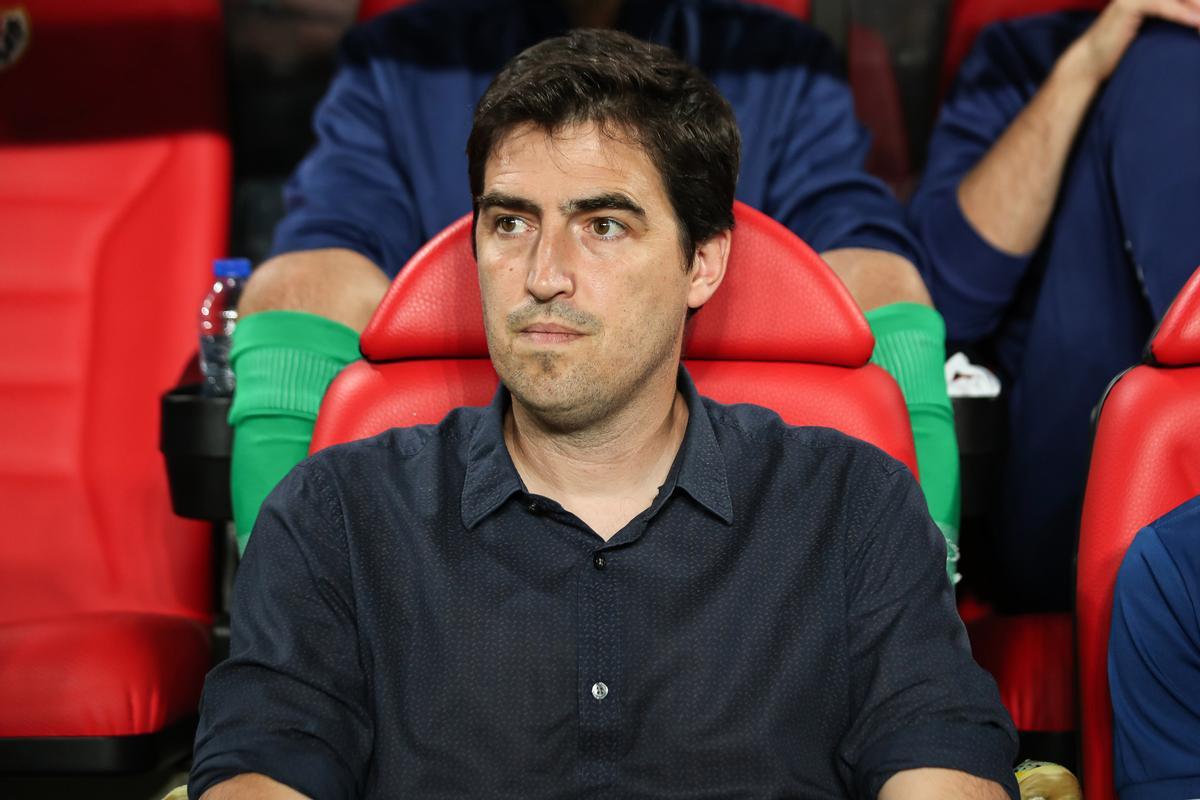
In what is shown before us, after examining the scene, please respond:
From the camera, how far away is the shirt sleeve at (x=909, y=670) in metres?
1.11

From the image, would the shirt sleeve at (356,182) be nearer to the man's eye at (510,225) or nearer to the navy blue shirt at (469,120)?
the navy blue shirt at (469,120)

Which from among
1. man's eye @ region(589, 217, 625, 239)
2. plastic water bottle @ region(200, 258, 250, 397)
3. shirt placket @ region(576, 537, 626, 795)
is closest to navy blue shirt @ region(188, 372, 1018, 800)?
shirt placket @ region(576, 537, 626, 795)

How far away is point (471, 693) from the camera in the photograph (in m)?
1.17

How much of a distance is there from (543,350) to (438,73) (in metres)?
1.00

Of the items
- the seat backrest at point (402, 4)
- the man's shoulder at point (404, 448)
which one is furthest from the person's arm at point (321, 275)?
the man's shoulder at point (404, 448)

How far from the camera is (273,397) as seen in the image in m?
1.50

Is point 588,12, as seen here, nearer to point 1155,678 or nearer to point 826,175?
point 826,175

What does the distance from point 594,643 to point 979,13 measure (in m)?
1.48

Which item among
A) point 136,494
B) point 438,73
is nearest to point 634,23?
point 438,73

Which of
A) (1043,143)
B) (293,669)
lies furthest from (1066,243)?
(293,669)

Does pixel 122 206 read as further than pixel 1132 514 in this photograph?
Yes

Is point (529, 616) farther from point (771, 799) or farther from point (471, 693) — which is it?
point (771, 799)

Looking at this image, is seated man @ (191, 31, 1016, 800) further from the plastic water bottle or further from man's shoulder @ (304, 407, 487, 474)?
the plastic water bottle

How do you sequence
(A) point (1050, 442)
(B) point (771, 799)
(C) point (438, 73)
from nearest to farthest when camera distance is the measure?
(B) point (771, 799) < (A) point (1050, 442) < (C) point (438, 73)
